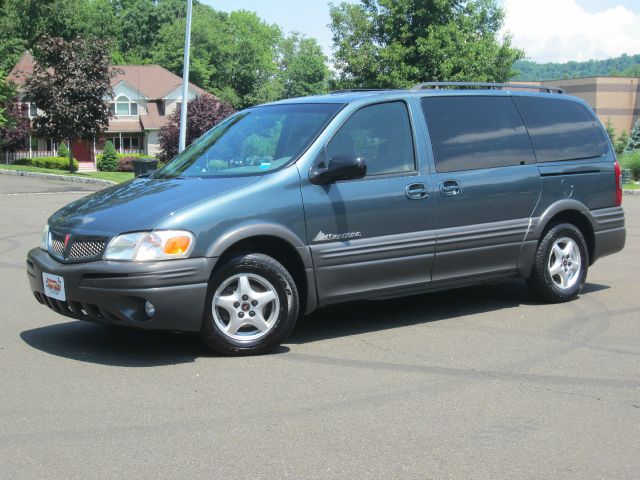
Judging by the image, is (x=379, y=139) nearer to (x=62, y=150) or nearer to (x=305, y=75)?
(x=62, y=150)

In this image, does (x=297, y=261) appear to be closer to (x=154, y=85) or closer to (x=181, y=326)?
(x=181, y=326)

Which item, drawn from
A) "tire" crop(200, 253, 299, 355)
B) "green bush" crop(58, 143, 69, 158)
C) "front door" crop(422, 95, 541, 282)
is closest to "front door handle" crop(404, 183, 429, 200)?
"front door" crop(422, 95, 541, 282)

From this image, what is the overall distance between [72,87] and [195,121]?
1341 cm

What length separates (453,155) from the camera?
729 cm

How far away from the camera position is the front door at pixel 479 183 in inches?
283

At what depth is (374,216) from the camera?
6.69 meters

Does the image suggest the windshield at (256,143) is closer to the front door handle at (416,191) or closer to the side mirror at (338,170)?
the side mirror at (338,170)

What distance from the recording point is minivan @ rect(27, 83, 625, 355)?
5.85 m

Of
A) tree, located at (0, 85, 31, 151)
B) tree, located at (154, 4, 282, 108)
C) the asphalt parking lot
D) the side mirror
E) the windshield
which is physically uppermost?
tree, located at (154, 4, 282, 108)

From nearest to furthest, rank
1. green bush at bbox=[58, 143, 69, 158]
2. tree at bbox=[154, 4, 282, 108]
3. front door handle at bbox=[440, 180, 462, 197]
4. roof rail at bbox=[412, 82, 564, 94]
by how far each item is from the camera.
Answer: front door handle at bbox=[440, 180, 462, 197] → roof rail at bbox=[412, 82, 564, 94] → green bush at bbox=[58, 143, 69, 158] → tree at bbox=[154, 4, 282, 108]

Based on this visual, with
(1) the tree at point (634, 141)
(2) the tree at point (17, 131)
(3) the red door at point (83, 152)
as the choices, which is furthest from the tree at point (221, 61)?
(1) the tree at point (634, 141)

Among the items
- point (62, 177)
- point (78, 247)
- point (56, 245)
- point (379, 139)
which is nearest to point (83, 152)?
point (62, 177)

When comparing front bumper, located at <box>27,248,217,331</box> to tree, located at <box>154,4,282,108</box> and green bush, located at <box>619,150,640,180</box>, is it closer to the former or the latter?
green bush, located at <box>619,150,640,180</box>

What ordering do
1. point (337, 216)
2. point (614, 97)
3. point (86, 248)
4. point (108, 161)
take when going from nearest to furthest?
A: point (86, 248) → point (337, 216) → point (108, 161) → point (614, 97)
